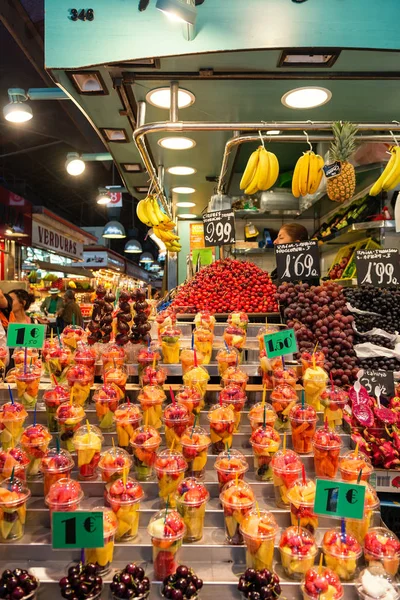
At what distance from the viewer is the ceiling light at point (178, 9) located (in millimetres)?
2744

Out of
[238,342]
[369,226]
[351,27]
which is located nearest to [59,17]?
[351,27]

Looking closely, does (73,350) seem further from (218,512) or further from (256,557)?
(256,557)

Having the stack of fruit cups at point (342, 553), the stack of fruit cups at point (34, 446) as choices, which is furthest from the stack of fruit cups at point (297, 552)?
the stack of fruit cups at point (34, 446)

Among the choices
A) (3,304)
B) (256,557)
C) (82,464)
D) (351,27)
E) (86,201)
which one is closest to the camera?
(256,557)

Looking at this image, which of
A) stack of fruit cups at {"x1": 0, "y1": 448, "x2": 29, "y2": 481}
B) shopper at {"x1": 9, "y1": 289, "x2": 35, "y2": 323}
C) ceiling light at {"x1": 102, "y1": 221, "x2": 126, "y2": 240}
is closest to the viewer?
stack of fruit cups at {"x1": 0, "y1": 448, "x2": 29, "y2": 481}

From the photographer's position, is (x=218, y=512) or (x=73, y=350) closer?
(x=218, y=512)

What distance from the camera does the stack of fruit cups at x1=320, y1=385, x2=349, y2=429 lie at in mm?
2684

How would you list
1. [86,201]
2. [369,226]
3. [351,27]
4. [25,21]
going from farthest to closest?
[86,201]
[369,226]
[25,21]
[351,27]

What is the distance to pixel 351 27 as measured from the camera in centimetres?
320

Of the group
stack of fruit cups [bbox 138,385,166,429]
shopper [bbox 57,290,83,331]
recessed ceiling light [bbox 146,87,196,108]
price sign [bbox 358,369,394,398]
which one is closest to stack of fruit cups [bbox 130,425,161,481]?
stack of fruit cups [bbox 138,385,166,429]

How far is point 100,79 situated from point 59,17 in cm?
46

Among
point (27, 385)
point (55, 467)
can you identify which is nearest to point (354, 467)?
point (55, 467)

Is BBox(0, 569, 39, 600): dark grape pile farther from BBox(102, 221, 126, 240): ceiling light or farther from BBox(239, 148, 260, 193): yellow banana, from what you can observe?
BBox(102, 221, 126, 240): ceiling light

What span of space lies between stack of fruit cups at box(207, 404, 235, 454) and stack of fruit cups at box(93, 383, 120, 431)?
565 mm
